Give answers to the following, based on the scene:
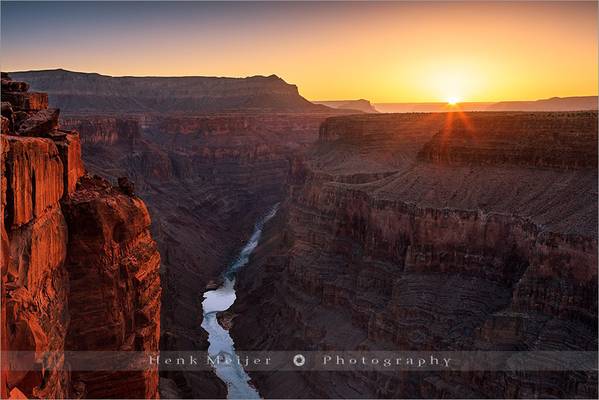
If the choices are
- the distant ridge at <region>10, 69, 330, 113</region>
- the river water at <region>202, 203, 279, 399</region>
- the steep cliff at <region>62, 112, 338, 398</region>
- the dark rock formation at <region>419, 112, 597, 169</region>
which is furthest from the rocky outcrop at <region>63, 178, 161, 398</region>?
the distant ridge at <region>10, 69, 330, 113</region>

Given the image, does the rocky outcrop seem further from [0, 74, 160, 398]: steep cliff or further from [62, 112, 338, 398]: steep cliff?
[62, 112, 338, 398]: steep cliff

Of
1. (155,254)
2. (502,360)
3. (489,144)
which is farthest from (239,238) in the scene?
(155,254)

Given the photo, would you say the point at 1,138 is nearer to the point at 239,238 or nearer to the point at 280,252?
the point at 280,252

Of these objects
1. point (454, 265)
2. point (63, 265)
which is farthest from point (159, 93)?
point (63, 265)

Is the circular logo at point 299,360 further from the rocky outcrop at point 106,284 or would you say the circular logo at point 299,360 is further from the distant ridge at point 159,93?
the distant ridge at point 159,93

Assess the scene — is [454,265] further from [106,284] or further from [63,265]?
[63,265]
